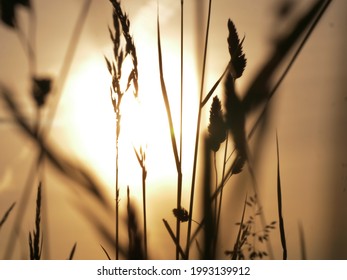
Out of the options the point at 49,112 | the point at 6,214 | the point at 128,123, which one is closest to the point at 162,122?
the point at 128,123

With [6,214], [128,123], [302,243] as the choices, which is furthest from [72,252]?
[302,243]

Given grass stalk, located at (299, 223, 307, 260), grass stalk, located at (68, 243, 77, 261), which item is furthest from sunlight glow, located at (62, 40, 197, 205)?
grass stalk, located at (299, 223, 307, 260)

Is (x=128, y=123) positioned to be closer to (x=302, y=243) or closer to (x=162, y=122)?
(x=162, y=122)

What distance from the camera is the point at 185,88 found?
840mm

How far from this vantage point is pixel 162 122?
84 centimetres

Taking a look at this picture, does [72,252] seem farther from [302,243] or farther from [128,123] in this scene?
[302,243]

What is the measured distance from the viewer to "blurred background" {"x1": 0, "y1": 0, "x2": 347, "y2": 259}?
0.83 m

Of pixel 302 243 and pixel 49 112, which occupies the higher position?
pixel 49 112

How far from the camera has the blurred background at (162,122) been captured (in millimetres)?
834

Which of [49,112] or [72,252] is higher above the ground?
[49,112]

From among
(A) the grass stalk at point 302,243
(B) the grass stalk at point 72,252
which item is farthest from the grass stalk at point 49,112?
(A) the grass stalk at point 302,243

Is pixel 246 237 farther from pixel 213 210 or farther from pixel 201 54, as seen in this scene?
pixel 201 54

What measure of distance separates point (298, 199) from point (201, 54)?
381mm
